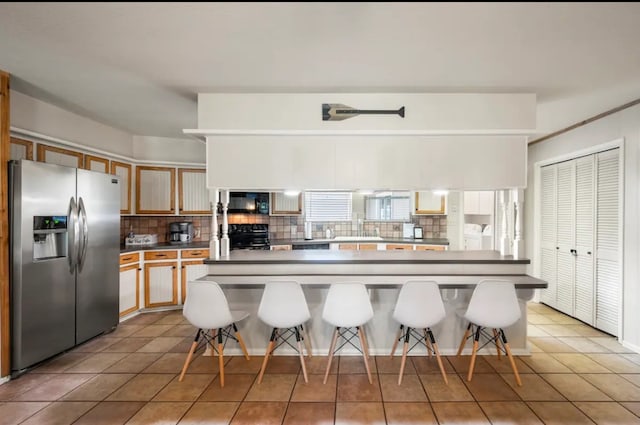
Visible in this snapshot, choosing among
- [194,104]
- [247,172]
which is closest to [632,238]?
[247,172]

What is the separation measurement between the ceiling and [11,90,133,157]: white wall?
0.60 ft

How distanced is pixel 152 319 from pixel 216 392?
216 cm

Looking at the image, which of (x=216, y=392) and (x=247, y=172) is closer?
(x=216, y=392)

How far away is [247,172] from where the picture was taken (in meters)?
3.12

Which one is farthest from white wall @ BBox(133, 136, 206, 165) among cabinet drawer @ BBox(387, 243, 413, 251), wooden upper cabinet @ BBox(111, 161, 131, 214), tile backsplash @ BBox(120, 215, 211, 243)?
cabinet drawer @ BBox(387, 243, 413, 251)

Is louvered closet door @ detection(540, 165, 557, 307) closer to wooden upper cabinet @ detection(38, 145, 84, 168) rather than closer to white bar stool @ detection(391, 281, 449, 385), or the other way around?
white bar stool @ detection(391, 281, 449, 385)

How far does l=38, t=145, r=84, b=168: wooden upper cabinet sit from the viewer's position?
3343 millimetres

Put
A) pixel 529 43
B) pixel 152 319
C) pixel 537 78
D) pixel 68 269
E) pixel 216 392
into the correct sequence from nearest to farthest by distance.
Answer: pixel 529 43 < pixel 216 392 < pixel 537 78 < pixel 68 269 < pixel 152 319

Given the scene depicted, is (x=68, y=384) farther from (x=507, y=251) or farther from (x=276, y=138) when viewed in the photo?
(x=507, y=251)

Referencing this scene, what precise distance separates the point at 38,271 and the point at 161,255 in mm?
1663

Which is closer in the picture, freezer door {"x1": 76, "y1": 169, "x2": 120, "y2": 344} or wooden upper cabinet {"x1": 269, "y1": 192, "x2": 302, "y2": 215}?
freezer door {"x1": 76, "y1": 169, "x2": 120, "y2": 344}

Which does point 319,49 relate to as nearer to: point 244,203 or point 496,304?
point 496,304

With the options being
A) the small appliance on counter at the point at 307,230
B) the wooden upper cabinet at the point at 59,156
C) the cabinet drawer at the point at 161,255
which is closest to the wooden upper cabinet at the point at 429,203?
the small appliance on counter at the point at 307,230

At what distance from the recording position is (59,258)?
2957 millimetres
